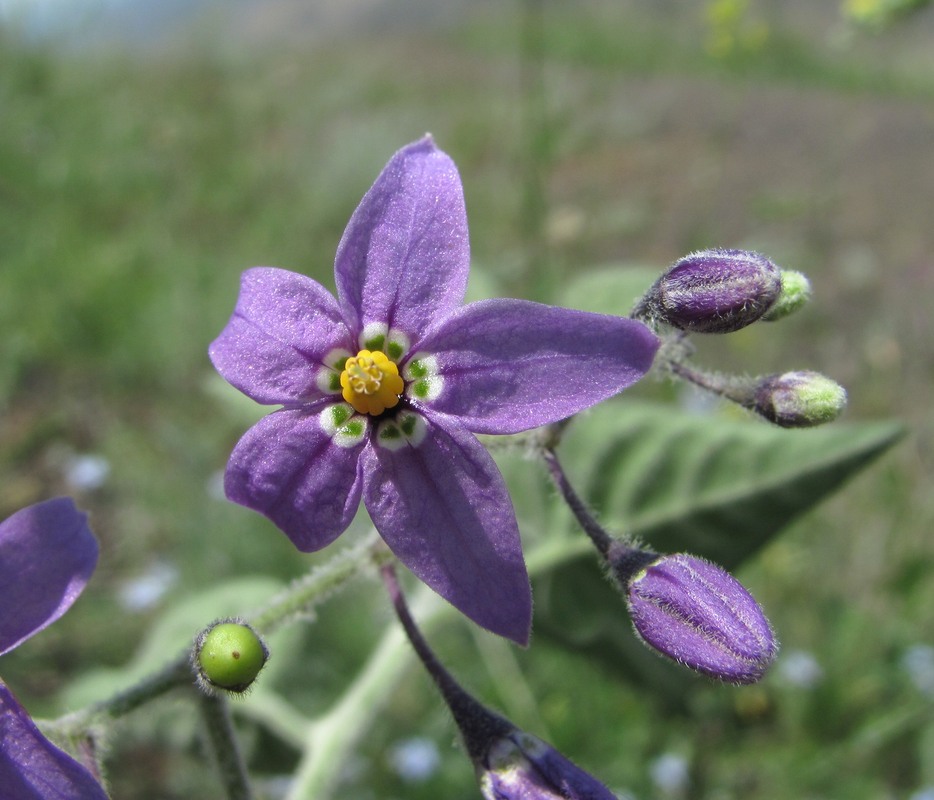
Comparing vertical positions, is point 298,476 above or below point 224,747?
above

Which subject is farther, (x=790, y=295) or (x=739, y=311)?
(x=790, y=295)

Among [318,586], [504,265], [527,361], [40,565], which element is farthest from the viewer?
[504,265]

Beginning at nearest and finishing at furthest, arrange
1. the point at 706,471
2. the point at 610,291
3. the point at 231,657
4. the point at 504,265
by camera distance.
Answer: the point at 231,657 → the point at 706,471 → the point at 610,291 → the point at 504,265

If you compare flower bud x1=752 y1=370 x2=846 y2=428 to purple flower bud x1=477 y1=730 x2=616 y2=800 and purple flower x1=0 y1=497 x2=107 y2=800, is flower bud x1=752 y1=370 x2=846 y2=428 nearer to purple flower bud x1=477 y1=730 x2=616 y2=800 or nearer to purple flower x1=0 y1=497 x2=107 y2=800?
purple flower bud x1=477 y1=730 x2=616 y2=800

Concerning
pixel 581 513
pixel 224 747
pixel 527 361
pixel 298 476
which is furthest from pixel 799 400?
pixel 224 747

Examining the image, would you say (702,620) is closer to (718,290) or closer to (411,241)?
(718,290)

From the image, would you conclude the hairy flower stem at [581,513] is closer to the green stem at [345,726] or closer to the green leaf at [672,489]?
the green leaf at [672,489]

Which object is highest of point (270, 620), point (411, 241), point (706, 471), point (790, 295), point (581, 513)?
point (411, 241)
